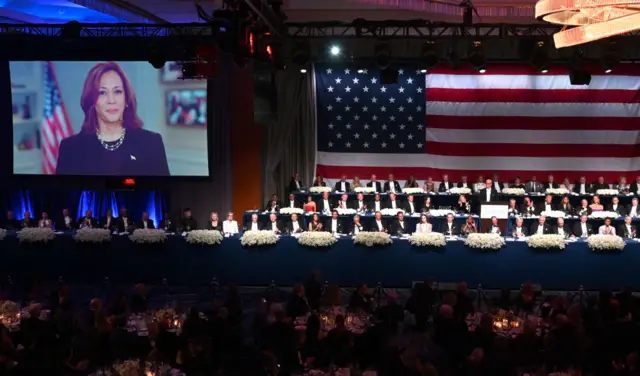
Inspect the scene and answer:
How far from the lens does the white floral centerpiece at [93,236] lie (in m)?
14.5

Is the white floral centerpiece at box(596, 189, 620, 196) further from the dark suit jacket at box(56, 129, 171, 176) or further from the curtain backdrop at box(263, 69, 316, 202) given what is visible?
the dark suit jacket at box(56, 129, 171, 176)

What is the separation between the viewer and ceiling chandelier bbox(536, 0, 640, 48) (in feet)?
24.2

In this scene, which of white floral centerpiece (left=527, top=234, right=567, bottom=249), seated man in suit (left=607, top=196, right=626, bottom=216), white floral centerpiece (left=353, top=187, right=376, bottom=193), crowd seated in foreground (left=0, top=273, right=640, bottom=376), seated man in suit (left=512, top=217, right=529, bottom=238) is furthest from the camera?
white floral centerpiece (left=353, top=187, right=376, bottom=193)

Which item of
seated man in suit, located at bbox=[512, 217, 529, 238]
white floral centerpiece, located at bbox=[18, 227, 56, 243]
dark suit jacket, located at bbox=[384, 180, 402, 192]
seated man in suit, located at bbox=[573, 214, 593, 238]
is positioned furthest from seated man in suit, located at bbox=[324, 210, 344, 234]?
white floral centerpiece, located at bbox=[18, 227, 56, 243]

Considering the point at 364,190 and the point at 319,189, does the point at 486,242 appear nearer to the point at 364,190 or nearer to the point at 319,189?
the point at 364,190

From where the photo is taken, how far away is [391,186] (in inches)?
809

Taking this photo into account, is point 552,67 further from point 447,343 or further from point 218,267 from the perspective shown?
point 447,343

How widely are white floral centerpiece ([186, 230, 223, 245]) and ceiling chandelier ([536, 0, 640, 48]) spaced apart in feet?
25.5

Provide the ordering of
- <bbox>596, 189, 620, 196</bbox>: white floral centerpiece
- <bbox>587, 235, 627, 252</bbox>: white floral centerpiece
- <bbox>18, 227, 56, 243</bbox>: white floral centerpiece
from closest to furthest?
<bbox>587, 235, 627, 252</bbox>: white floral centerpiece < <bbox>18, 227, 56, 243</bbox>: white floral centerpiece < <bbox>596, 189, 620, 196</bbox>: white floral centerpiece

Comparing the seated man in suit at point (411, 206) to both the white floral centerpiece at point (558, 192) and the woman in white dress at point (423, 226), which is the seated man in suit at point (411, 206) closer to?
the woman in white dress at point (423, 226)

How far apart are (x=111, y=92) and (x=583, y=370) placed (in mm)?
14868

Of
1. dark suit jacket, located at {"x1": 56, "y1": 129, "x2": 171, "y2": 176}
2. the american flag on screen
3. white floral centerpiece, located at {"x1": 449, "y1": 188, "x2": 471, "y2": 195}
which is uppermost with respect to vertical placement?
the american flag on screen

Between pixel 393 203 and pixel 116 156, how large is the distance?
725 centimetres

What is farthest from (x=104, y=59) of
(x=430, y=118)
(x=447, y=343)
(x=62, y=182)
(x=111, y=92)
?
(x=447, y=343)
